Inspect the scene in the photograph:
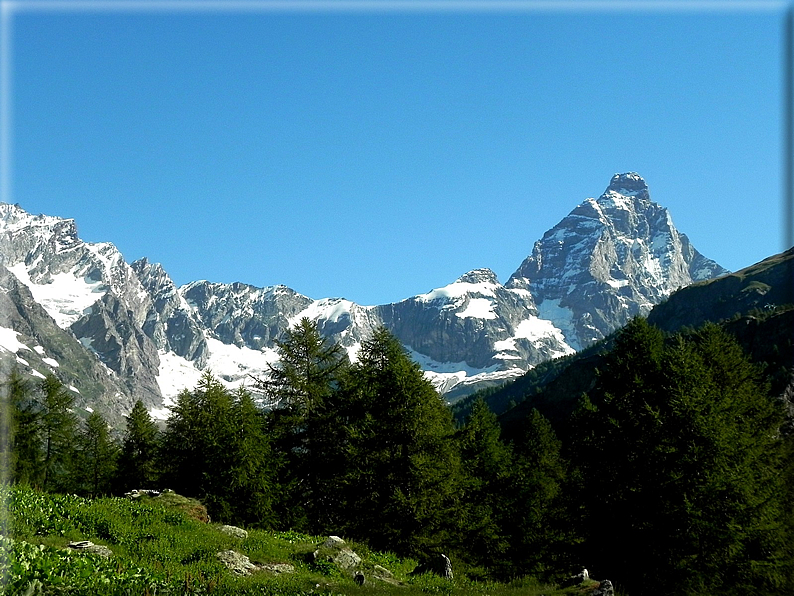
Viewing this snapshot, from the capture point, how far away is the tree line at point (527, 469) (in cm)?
2456

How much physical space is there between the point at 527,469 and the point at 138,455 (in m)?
33.4

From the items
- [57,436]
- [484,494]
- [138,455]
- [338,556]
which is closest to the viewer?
[338,556]

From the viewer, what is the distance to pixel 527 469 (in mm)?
46781

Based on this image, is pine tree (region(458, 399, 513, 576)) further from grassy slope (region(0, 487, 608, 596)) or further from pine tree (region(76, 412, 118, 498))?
pine tree (region(76, 412, 118, 498))

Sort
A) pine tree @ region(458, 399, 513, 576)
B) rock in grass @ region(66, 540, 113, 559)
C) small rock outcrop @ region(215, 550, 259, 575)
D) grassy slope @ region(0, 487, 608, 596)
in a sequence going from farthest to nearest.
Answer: pine tree @ region(458, 399, 513, 576) < small rock outcrop @ region(215, 550, 259, 575) < rock in grass @ region(66, 540, 113, 559) < grassy slope @ region(0, 487, 608, 596)

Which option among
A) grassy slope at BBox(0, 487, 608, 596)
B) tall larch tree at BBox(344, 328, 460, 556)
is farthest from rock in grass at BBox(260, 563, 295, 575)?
tall larch tree at BBox(344, 328, 460, 556)

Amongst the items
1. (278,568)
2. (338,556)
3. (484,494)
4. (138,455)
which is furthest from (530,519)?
(138,455)

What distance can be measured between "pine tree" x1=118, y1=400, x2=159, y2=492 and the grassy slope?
3390 cm

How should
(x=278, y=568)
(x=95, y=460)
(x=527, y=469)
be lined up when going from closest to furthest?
(x=278, y=568)
(x=527, y=469)
(x=95, y=460)

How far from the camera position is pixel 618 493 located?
26.8 metres

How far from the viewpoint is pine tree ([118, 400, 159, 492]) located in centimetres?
5348

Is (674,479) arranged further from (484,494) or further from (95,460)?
(95,460)

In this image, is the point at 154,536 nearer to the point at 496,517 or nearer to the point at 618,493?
the point at 618,493

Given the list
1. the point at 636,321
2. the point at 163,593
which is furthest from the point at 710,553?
the point at 163,593
